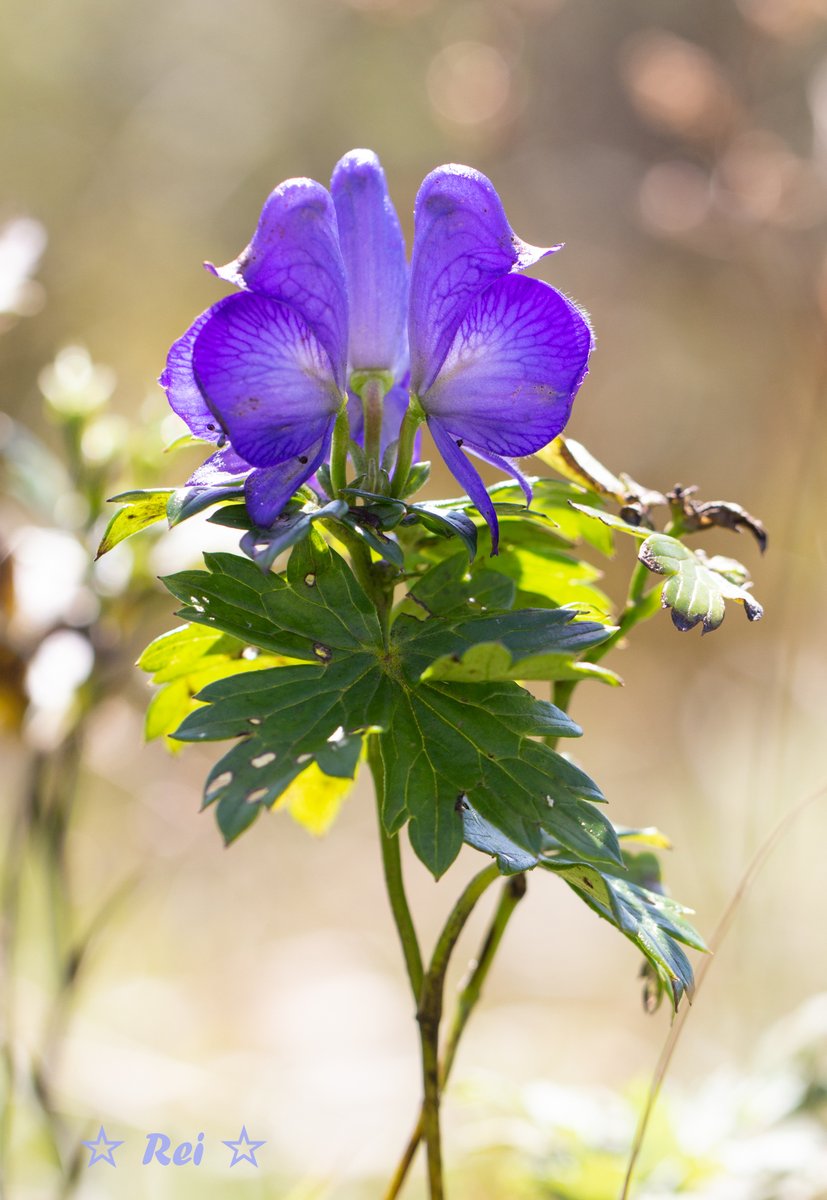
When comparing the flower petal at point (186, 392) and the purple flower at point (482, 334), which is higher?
the purple flower at point (482, 334)

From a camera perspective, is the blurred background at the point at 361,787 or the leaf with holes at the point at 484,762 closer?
the leaf with holes at the point at 484,762

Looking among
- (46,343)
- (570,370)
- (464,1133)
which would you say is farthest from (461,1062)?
(46,343)

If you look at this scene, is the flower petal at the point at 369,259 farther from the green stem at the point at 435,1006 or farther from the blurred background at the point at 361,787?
the blurred background at the point at 361,787

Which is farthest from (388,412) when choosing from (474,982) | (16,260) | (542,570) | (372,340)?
(16,260)

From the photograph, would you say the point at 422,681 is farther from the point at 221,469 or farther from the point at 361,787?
the point at 361,787

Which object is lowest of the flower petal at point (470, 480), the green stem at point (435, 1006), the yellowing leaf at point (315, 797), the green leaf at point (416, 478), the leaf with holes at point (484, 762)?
the green stem at point (435, 1006)

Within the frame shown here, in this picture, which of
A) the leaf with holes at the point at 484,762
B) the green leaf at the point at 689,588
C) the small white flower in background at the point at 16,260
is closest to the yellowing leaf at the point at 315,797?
the leaf with holes at the point at 484,762

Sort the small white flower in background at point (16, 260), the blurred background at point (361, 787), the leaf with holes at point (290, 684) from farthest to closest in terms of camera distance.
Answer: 1. the blurred background at point (361, 787)
2. the small white flower in background at point (16, 260)
3. the leaf with holes at point (290, 684)

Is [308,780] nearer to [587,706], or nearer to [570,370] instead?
[570,370]
